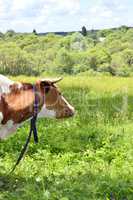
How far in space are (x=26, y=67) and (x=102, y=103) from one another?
29.2m

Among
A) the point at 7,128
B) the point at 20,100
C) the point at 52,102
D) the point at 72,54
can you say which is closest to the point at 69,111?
the point at 52,102

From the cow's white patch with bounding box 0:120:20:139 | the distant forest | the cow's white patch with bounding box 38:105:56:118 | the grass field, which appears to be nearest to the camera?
the grass field

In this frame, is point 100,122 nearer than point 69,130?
No

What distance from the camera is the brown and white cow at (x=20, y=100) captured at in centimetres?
529


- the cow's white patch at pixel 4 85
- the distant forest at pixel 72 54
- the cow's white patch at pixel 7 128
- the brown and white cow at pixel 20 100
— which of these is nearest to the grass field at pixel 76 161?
the cow's white patch at pixel 7 128

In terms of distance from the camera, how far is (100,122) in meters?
9.34

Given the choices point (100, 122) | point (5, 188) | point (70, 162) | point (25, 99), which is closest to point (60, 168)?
point (70, 162)

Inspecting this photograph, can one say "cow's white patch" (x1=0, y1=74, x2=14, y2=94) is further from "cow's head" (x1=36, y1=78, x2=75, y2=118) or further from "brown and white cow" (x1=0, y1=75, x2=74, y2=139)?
"cow's head" (x1=36, y1=78, x2=75, y2=118)

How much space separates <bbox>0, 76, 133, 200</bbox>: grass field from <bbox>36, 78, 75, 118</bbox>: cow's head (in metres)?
0.76

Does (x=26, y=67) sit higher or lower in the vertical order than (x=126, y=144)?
lower

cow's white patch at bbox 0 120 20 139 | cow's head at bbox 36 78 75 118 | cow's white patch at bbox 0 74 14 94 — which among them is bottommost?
cow's white patch at bbox 0 120 20 139

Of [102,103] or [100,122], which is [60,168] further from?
[102,103]

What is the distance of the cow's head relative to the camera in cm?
541

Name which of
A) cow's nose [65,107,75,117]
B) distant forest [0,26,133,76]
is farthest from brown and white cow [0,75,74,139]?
distant forest [0,26,133,76]
